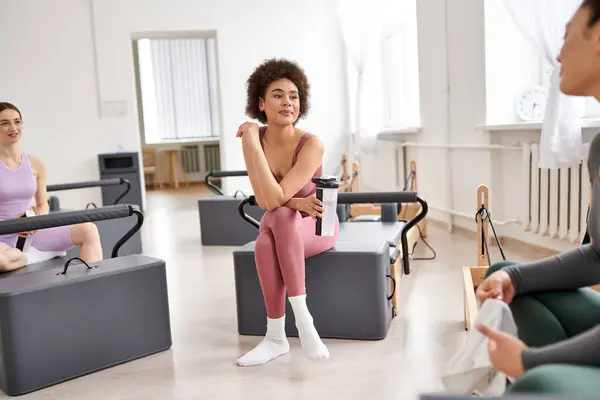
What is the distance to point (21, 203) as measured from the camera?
2.92 meters

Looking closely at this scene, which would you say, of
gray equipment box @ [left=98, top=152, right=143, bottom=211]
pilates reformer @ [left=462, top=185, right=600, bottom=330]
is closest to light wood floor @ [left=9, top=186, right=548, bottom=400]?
pilates reformer @ [left=462, top=185, right=600, bottom=330]

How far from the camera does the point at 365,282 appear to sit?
238cm

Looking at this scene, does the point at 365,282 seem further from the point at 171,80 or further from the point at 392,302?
the point at 171,80

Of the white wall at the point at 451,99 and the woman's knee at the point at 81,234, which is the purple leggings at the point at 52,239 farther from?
the white wall at the point at 451,99

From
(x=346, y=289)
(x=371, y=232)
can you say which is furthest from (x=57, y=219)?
(x=371, y=232)

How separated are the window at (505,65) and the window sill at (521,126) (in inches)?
4.8

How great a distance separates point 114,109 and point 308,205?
220 inches

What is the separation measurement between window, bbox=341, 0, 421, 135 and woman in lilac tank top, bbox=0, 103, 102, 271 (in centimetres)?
391

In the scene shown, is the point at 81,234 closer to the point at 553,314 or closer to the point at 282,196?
the point at 282,196

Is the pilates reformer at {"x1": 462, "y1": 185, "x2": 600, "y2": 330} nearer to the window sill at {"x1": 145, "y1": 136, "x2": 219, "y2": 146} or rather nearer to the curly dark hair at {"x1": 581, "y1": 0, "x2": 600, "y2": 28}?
the curly dark hair at {"x1": 581, "y1": 0, "x2": 600, "y2": 28}

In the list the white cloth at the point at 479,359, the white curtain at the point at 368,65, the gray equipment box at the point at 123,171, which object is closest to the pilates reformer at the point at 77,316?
the white cloth at the point at 479,359

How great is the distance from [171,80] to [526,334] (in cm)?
1033

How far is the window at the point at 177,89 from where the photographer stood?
1079cm

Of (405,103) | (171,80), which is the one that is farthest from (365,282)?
(171,80)
